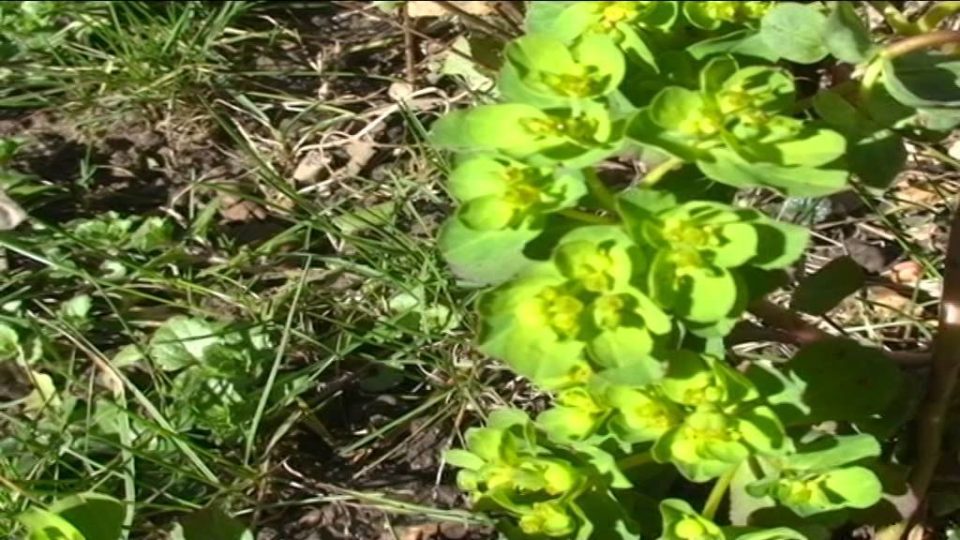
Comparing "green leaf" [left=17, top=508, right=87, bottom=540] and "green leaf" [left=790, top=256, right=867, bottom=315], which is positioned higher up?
"green leaf" [left=790, top=256, right=867, bottom=315]

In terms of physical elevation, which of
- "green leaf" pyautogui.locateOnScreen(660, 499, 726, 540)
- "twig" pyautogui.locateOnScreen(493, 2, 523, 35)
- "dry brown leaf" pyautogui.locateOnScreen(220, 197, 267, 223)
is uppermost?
"twig" pyautogui.locateOnScreen(493, 2, 523, 35)

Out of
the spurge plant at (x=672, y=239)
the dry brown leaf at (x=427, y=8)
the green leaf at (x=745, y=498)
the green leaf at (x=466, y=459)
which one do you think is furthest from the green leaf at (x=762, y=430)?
the dry brown leaf at (x=427, y=8)

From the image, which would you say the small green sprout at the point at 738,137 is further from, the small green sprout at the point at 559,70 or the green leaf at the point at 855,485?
the green leaf at the point at 855,485

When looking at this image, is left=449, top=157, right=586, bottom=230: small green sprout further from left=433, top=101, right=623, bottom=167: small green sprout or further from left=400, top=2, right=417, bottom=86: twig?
left=400, top=2, right=417, bottom=86: twig

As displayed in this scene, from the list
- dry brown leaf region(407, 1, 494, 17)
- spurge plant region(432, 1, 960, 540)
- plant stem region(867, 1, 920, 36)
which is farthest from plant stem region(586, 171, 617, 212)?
dry brown leaf region(407, 1, 494, 17)

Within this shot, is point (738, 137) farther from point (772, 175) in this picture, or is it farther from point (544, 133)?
point (544, 133)

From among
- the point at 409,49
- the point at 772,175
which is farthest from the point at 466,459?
the point at 409,49

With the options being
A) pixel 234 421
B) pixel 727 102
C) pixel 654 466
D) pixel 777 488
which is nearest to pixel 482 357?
pixel 234 421

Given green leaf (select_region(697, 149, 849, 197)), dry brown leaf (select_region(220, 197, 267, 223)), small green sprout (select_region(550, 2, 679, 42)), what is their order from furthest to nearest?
dry brown leaf (select_region(220, 197, 267, 223)) → small green sprout (select_region(550, 2, 679, 42)) → green leaf (select_region(697, 149, 849, 197))
